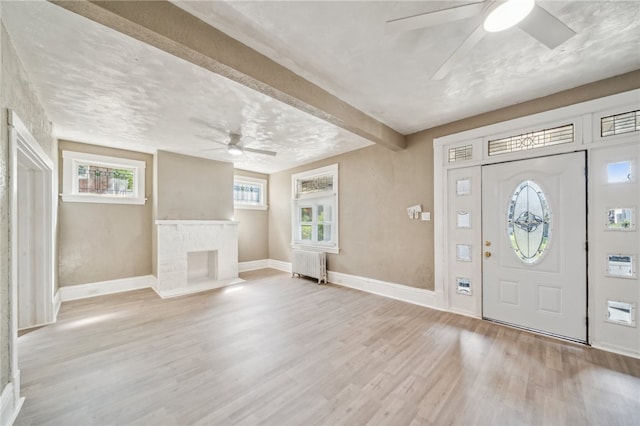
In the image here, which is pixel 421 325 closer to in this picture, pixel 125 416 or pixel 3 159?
pixel 125 416

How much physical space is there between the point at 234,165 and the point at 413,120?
4.33 meters

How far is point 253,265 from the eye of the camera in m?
6.66

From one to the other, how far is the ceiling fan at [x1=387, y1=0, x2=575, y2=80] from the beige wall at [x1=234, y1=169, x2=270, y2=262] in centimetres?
576

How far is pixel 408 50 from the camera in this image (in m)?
2.05

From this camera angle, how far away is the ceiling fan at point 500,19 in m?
1.34

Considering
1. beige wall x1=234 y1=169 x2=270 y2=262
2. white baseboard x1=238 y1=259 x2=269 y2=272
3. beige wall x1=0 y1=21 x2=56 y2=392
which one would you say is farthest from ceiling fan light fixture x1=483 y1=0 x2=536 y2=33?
white baseboard x1=238 y1=259 x2=269 y2=272

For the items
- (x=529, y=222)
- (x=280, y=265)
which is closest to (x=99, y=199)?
(x=280, y=265)

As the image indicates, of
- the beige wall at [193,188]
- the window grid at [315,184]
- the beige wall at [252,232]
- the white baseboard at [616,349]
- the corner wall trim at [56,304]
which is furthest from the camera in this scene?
the beige wall at [252,232]

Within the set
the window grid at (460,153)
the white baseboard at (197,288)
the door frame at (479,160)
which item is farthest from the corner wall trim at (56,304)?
the window grid at (460,153)

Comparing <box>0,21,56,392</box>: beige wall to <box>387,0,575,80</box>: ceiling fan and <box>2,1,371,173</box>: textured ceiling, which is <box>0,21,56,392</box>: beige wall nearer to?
<box>2,1,371,173</box>: textured ceiling

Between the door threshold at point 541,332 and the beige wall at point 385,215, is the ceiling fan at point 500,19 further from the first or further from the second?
the door threshold at point 541,332

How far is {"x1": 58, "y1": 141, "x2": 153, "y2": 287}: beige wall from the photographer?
4223 millimetres

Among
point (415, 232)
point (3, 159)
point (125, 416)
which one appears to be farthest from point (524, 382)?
point (3, 159)

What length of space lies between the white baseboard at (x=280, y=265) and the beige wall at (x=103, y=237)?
288cm
